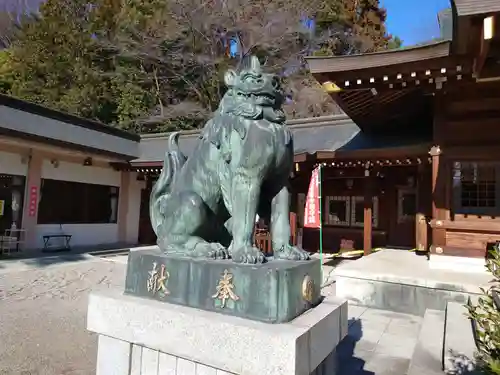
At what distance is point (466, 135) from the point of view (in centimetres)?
642

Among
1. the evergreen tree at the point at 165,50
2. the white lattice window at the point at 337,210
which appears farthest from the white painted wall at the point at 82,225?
the white lattice window at the point at 337,210

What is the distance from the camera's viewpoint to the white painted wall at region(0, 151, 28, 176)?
9.77 meters

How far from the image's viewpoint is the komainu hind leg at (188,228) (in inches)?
88.4

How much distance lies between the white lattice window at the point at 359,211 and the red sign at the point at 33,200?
9522 millimetres

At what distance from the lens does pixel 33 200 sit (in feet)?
34.3

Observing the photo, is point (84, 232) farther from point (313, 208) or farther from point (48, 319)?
point (313, 208)

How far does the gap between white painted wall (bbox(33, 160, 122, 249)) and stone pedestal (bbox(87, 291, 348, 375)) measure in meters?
9.87

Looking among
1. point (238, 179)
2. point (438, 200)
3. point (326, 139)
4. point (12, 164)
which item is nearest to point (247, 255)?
point (238, 179)

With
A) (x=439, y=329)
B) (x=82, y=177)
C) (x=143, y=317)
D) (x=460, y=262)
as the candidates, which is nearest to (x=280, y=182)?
(x=143, y=317)

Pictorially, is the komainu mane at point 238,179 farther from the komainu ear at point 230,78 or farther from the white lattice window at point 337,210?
the white lattice window at point 337,210

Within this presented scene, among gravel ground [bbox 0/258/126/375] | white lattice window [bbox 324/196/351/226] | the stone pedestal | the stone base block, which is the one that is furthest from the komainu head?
white lattice window [bbox 324/196/351/226]

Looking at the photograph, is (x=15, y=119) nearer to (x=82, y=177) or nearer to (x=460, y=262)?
(x=82, y=177)

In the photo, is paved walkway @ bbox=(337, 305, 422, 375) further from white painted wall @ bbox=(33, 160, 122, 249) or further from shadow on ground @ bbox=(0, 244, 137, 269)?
white painted wall @ bbox=(33, 160, 122, 249)

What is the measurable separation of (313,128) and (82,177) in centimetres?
768
